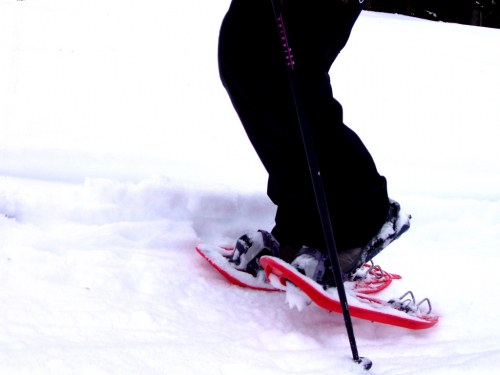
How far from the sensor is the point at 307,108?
3.96ft

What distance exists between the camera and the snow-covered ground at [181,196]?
986mm

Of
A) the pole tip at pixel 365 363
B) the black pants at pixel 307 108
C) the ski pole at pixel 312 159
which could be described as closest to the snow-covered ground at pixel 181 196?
the pole tip at pixel 365 363

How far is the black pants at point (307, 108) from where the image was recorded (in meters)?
1.15

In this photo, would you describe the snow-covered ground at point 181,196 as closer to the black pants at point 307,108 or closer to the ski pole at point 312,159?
the ski pole at point 312,159

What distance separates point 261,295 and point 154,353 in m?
0.54

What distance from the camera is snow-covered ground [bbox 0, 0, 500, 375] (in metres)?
0.99

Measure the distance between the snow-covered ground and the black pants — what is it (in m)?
0.31

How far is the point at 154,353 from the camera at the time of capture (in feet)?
2.96

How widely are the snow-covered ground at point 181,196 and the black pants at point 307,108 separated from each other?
31cm

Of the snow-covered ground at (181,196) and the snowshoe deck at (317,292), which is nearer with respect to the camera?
the snow-covered ground at (181,196)

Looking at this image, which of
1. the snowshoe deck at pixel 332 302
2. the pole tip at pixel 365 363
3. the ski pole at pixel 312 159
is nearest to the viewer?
the pole tip at pixel 365 363

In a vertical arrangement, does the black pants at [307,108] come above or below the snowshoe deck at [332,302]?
above


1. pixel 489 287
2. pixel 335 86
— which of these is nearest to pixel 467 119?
pixel 335 86

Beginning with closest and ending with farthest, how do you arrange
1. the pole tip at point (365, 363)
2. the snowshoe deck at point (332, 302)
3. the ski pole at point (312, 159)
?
the pole tip at point (365, 363) → the ski pole at point (312, 159) → the snowshoe deck at point (332, 302)
